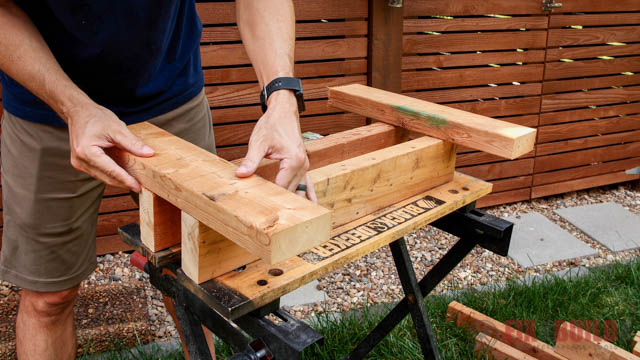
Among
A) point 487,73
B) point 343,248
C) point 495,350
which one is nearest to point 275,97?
point 343,248

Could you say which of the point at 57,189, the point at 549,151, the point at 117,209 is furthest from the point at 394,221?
the point at 549,151

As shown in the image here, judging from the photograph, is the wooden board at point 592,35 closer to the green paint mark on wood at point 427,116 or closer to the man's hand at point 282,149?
the green paint mark on wood at point 427,116

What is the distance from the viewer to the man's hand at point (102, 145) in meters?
1.31

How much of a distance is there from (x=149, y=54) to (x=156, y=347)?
1583 mm

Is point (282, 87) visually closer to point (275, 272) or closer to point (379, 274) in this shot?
point (275, 272)

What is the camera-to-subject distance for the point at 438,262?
2.08 m

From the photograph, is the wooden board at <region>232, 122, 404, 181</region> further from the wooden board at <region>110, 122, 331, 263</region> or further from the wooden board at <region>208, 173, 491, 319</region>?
the wooden board at <region>110, 122, 331, 263</region>

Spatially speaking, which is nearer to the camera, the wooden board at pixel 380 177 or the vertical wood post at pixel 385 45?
the wooden board at pixel 380 177

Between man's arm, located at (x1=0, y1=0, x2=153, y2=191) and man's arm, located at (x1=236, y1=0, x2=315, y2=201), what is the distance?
0.28m

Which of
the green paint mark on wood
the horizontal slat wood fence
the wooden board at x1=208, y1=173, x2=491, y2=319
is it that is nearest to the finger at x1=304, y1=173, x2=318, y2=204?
the wooden board at x1=208, y1=173, x2=491, y2=319

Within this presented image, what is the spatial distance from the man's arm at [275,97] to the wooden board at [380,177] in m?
0.11

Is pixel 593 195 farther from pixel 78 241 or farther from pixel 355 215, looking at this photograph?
pixel 78 241

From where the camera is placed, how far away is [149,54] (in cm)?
179

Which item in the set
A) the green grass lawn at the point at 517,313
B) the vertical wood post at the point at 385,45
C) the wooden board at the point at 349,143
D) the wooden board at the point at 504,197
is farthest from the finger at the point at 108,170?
the wooden board at the point at 504,197
